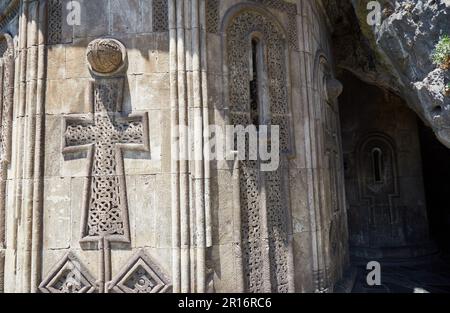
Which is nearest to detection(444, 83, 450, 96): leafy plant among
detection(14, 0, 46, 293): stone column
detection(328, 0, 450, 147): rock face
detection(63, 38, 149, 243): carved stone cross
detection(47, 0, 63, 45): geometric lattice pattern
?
detection(328, 0, 450, 147): rock face

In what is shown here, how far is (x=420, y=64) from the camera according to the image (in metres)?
4.41

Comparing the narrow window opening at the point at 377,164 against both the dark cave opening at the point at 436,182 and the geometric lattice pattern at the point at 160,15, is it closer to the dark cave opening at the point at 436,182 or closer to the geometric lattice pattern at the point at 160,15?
the dark cave opening at the point at 436,182

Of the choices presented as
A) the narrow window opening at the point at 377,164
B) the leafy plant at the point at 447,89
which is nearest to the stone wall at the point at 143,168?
the leafy plant at the point at 447,89

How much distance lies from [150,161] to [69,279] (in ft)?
6.25

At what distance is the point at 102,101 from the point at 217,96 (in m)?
1.59

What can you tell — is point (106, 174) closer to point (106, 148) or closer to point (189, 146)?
point (106, 148)

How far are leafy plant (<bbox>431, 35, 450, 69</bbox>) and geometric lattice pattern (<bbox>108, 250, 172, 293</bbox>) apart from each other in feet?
14.4

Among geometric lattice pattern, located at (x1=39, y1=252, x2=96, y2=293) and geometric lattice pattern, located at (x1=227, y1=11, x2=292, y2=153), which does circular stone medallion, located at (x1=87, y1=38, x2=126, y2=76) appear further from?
geometric lattice pattern, located at (x1=39, y1=252, x2=96, y2=293)

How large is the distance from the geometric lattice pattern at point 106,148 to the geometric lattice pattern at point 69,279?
37cm

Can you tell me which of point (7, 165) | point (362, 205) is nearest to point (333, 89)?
point (362, 205)

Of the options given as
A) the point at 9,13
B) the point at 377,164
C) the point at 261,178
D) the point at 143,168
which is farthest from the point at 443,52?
the point at 9,13

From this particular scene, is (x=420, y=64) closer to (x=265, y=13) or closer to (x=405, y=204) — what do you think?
(x=265, y=13)

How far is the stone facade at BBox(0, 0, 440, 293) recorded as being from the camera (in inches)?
165

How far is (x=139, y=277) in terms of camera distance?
4191 mm
